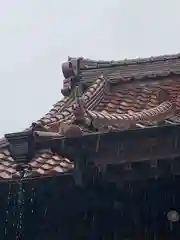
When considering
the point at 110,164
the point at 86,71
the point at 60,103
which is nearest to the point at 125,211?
the point at 110,164

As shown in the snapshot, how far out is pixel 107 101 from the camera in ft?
26.1

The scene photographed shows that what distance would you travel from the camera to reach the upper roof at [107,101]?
5.25 metres

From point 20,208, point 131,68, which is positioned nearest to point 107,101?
point 131,68

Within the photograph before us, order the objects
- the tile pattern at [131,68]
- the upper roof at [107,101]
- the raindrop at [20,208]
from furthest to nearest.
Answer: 1. the tile pattern at [131,68]
2. the raindrop at [20,208]
3. the upper roof at [107,101]

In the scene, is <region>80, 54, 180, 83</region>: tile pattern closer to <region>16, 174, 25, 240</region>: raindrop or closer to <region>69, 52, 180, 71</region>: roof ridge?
<region>69, 52, 180, 71</region>: roof ridge

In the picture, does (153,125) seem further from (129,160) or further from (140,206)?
(140,206)

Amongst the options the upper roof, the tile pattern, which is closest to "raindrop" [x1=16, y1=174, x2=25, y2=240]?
the upper roof

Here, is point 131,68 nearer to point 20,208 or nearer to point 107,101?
point 107,101

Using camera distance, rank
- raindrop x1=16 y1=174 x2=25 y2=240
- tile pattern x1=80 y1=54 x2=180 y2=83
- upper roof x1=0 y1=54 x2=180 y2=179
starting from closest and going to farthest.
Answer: upper roof x1=0 y1=54 x2=180 y2=179 → raindrop x1=16 y1=174 x2=25 y2=240 → tile pattern x1=80 y1=54 x2=180 y2=83

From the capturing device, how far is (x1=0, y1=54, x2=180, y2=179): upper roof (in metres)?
5.25

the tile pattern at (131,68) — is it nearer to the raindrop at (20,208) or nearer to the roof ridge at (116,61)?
the roof ridge at (116,61)

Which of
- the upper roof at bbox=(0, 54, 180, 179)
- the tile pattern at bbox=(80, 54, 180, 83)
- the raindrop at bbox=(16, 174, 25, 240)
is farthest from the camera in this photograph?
the tile pattern at bbox=(80, 54, 180, 83)

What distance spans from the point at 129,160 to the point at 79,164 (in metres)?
0.45

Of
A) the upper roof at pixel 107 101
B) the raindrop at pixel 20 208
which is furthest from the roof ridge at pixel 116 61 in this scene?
the raindrop at pixel 20 208
